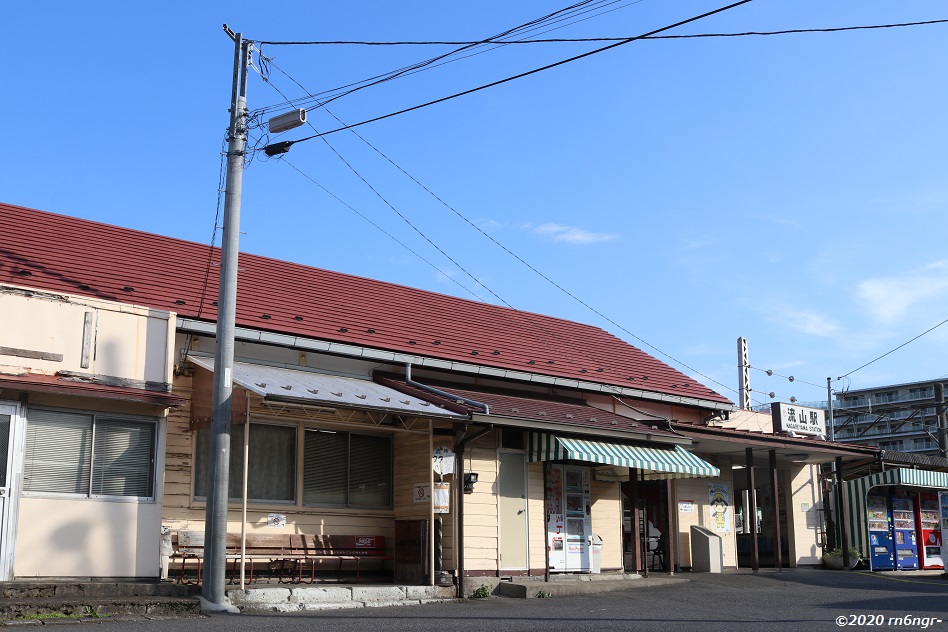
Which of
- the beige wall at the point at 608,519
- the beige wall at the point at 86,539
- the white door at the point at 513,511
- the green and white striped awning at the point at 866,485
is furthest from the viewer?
the green and white striped awning at the point at 866,485

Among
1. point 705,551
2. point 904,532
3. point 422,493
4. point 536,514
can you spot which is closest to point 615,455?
point 536,514

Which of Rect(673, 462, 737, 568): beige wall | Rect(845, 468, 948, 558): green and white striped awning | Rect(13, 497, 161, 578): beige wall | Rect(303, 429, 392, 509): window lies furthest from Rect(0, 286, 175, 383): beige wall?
Rect(845, 468, 948, 558): green and white striped awning

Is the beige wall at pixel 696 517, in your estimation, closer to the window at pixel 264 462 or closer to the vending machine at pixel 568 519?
the vending machine at pixel 568 519

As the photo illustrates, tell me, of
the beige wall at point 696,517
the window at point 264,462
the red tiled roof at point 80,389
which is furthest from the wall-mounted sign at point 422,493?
the beige wall at point 696,517

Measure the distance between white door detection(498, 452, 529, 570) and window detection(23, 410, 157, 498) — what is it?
21.7 feet

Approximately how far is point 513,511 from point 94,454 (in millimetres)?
7666

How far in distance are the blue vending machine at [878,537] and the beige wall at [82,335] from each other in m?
17.5

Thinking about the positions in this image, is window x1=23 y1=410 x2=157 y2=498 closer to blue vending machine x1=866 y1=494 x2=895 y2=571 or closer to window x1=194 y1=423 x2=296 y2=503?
window x1=194 y1=423 x2=296 y2=503

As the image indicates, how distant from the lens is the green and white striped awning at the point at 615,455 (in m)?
17.2

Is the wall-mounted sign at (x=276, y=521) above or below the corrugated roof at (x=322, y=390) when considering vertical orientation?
below

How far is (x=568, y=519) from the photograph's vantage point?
19.1m

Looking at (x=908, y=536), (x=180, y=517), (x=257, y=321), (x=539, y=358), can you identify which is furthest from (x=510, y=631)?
(x=908, y=536)

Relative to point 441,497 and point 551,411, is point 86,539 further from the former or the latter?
point 551,411

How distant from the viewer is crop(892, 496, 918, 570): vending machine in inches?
947
